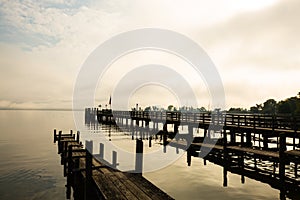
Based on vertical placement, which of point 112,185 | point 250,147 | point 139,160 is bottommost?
point 112,185

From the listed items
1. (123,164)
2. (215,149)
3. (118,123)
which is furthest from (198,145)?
(118,123)

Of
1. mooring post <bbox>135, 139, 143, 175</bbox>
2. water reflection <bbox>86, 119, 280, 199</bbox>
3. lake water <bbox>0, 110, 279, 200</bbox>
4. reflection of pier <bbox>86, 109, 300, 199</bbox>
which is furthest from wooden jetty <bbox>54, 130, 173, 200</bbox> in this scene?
reflection of pier <bbox>86, 109, 300, 199</bbox>

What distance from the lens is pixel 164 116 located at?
32.7 m

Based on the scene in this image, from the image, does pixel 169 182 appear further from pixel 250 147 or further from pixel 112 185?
pixel 112 185

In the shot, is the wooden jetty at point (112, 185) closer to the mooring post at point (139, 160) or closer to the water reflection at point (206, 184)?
the mooring post at point (139, 160)

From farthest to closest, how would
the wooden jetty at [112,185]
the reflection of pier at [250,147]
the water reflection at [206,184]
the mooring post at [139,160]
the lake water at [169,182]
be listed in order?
the lake water at [169,182] < the water reflection at [206,184] < the reflection of pier at [250,147] < the mooring post at [139,160] < the wooden jetty at [112,185]

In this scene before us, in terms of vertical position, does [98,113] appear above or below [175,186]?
above

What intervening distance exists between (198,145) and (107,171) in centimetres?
1003

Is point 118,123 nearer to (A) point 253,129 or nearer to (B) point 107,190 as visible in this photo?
(A) point 253,129

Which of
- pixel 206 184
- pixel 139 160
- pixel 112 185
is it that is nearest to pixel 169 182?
pixel 206 184

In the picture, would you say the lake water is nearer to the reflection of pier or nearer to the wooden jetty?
the reflection of pier

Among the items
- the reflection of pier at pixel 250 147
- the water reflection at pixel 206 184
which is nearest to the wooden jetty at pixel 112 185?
the water reflection at pixel 206 184

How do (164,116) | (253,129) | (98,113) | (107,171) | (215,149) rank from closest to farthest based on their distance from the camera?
(107,171)
(215,149)
(253,129)
(164,116)
(98,113)

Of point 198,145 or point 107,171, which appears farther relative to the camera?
point 198,145
